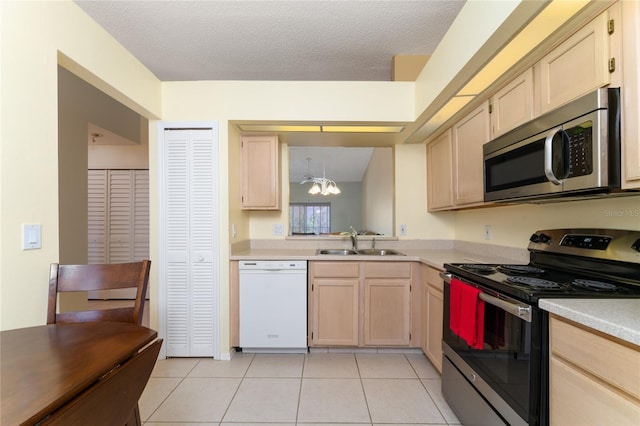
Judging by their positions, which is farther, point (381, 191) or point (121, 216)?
point (381, 191)

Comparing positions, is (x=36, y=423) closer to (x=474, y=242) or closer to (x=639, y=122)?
(x=639, y=122)

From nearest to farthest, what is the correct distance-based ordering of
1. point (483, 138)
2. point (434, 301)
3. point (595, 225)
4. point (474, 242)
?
1. point (595, 225)
2. point (483, 138)
3. point (434, 301)
4. point (474, 242)

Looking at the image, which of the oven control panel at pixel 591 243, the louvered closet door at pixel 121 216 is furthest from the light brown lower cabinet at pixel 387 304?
the louvered closet door at pixel 121 216

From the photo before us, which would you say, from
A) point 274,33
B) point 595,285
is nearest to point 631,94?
point 595,285

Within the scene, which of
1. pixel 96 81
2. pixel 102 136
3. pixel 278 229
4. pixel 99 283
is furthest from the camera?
pixel 102 136

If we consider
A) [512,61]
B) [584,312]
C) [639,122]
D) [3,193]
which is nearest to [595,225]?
[639,122]

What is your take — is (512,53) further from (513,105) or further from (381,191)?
(381,191)

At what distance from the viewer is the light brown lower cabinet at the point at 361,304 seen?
241cm

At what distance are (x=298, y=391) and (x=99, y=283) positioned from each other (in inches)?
55.9

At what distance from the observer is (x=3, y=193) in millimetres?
1163

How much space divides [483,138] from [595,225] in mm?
800

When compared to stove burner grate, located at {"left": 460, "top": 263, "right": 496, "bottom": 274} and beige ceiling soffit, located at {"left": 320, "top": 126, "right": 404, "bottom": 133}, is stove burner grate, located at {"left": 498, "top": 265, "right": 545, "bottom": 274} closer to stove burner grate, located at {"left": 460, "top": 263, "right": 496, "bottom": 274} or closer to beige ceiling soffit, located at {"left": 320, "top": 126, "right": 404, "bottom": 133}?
stove burner grate, located at {"left": 460, "top": 263, "right": 496, "bottom": 274}

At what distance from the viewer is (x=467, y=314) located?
4.82 feet

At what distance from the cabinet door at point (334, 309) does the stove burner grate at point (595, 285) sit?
4.88ft
